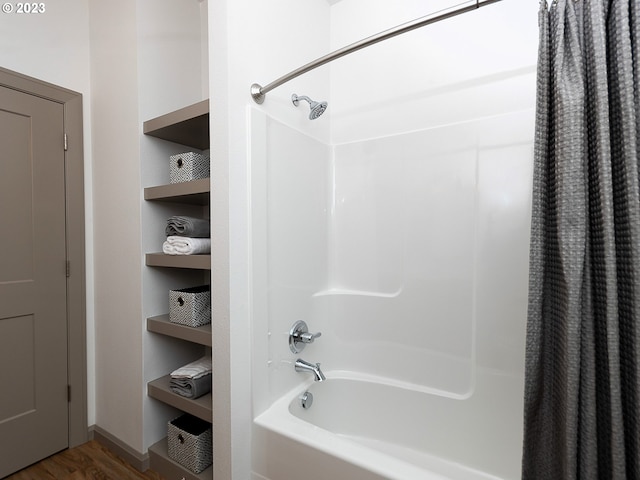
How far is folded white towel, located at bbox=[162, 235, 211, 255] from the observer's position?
162 centimetres

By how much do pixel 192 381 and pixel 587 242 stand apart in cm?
162

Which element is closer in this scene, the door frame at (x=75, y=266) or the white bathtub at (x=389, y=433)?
the white bathtub at (x=389, y=433)

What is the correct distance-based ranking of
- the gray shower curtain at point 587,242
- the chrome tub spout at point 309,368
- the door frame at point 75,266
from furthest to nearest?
1. the door frame at point 75,266
2. the chrome tub spout at point 309,368
3. the gray shower curtain at point 587,242

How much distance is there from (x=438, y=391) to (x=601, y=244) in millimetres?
1217

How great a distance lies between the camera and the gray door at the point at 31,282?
1688 millimetres

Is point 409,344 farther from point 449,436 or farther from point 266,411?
point 266,411

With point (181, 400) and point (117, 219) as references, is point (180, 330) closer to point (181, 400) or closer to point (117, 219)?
point (181, 400)

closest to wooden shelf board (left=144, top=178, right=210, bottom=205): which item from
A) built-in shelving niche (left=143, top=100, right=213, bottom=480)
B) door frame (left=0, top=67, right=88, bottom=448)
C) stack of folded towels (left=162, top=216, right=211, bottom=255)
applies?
built-in shelving niche (left=143, top=100, right=213, bottom=480)

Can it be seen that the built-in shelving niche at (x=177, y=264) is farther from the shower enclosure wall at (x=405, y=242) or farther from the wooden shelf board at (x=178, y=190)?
the shower enclosure wall at (x=405, y=242)

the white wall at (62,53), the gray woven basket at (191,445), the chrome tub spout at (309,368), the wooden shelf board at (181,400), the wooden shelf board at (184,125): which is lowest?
the gray woven basket at (191,445)

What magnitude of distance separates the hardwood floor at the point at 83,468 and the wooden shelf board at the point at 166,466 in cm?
5

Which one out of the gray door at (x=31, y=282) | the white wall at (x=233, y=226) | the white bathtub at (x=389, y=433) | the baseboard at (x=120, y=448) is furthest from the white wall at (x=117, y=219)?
the white bathtub at (x=389, y=433)

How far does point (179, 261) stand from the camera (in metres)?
1.63

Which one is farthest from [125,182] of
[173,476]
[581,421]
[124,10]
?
[581,421]
